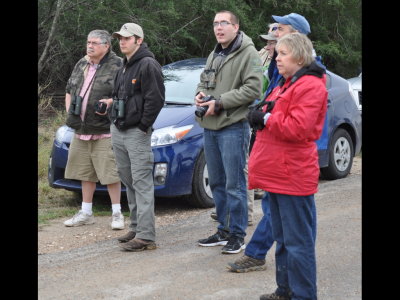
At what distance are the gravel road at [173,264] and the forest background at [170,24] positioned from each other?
5179 mm

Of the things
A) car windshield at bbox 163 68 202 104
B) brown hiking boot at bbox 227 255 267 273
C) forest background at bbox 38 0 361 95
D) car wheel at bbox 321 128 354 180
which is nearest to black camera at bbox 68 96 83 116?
car windshield at bbox 163 68 202 104

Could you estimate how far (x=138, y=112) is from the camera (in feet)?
20.6

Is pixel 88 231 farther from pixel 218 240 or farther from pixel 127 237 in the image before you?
pixel 218 240

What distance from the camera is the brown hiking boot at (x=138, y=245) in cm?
632

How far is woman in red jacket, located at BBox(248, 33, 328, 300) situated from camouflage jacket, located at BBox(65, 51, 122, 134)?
283 centimetres

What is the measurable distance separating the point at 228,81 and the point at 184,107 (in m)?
2.04

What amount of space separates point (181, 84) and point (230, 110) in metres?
2.74

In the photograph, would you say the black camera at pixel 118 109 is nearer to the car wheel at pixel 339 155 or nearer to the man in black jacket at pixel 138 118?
the man in black jacket at pixel 138 118

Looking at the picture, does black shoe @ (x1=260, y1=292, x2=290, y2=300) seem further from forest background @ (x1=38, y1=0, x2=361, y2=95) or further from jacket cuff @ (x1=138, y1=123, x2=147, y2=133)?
forest background @ (x1=38, y1=0, x2=361, y2=95)

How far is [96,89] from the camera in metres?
7.05

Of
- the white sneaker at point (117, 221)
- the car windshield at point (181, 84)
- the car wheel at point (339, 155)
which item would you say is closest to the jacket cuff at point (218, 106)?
the white sneaker at point (117, 221)

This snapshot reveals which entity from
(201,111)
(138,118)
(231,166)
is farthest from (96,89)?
(231,166)
